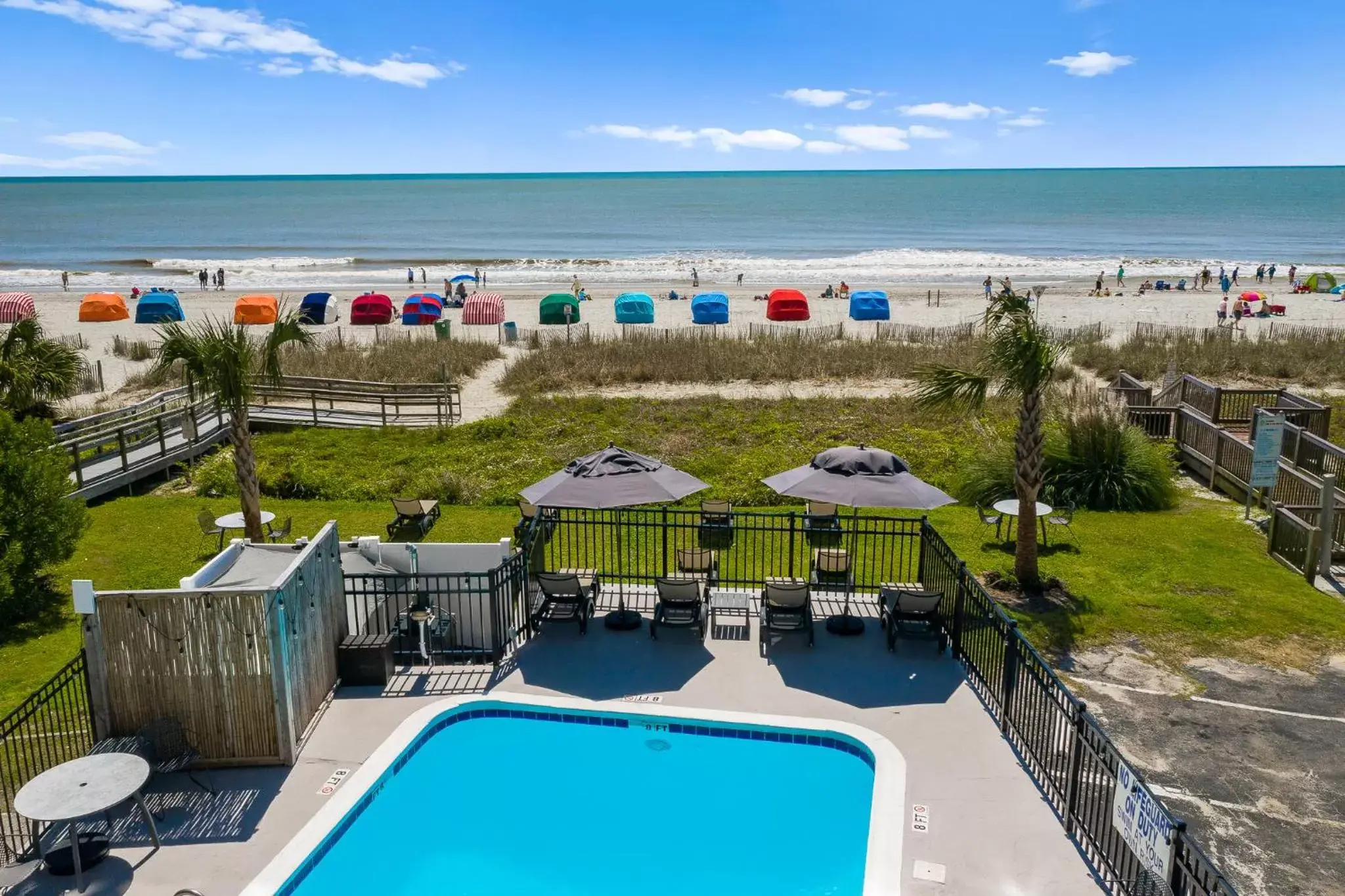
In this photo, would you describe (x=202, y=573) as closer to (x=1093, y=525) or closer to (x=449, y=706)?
(x=449, y=706)

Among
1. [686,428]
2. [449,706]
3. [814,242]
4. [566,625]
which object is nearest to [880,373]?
[686,428]

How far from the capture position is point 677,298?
55.6m

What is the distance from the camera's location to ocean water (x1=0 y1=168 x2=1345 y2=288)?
76562 millimetres

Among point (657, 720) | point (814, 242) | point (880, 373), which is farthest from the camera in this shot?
point (814, 242)

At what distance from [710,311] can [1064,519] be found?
1234 inches

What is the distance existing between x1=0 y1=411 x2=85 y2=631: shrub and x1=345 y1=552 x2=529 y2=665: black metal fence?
4.42 m

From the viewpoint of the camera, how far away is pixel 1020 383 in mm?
12891

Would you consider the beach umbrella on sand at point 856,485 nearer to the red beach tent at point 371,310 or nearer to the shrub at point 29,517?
the shrub at point 29,517

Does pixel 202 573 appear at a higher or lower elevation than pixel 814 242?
lower

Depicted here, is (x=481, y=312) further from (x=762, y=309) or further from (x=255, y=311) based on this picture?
(x=762, y=309)

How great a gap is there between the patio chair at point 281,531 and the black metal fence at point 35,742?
426cm

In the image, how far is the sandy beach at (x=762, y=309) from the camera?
142 ft

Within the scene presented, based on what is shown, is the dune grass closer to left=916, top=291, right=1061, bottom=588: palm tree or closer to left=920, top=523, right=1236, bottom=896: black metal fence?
left=916, top=291, right=1061, bottom=588: palm tree

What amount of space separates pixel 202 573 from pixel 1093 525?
45.8ft
